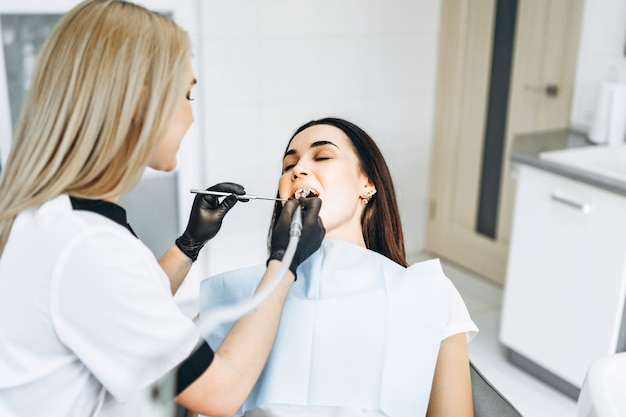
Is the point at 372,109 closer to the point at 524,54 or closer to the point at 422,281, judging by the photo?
the point at 524,54

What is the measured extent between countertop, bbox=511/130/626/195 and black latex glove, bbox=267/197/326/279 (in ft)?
4.04

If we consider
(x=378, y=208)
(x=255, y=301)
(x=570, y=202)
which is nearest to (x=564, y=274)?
(x=570, y=202)

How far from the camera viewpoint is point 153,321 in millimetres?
953

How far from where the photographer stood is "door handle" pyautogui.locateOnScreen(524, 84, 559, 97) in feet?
9.58

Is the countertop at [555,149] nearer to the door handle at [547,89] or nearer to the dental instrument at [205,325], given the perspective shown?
the door handle at [547,89]

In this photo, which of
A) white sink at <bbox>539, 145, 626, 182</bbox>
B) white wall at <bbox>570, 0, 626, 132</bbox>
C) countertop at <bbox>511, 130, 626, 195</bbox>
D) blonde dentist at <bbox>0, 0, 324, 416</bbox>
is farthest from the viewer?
white wall at <bbox>570, 0, 626, 132</bbox>

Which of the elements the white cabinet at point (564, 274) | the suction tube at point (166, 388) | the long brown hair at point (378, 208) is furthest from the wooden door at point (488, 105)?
the suction tube at point (166, 388)

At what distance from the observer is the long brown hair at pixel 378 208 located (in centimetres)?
144

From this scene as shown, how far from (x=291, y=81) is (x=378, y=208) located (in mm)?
1634

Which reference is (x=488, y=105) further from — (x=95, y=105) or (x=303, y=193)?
(x=95, y=105)

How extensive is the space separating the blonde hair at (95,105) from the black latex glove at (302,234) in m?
0.26

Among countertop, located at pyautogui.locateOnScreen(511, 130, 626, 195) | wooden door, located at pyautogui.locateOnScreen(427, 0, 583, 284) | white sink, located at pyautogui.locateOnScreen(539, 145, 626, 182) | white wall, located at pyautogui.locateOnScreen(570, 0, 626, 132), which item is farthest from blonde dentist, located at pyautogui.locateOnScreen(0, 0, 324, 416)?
wooden door, located at pyautogui.locateOnScreen(427, 0, 583, 284)

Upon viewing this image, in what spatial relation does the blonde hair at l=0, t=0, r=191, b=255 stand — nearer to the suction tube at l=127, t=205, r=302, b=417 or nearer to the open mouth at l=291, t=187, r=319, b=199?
the suction tube at l=127, t=205, r=302, b=417

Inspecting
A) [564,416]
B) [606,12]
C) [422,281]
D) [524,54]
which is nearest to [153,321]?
[422,281]
